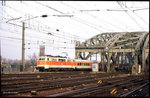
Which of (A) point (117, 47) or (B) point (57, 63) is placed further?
(A) point (117, 47)

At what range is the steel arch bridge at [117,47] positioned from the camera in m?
50.5

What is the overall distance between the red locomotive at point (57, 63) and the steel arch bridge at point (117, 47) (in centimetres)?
613

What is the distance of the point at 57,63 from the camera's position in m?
42.1

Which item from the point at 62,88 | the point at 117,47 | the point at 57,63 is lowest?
the point at 62,88

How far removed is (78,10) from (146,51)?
31547mm

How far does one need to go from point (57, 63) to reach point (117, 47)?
1995 centimetres

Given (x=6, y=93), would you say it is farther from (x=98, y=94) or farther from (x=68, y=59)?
(x=68, y=59)

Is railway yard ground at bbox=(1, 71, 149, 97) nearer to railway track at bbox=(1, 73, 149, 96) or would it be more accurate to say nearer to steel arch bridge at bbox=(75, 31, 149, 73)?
railway track at bbox=(1, 73, 149, 96)

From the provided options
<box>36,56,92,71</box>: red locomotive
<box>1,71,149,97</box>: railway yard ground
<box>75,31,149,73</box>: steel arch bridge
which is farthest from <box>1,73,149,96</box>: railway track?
<box>75,31,149,73</box>: steel arch bridge

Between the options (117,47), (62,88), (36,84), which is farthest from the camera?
(117,47)

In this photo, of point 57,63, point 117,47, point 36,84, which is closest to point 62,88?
point 36,84

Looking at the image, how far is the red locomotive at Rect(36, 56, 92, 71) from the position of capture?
39656mm

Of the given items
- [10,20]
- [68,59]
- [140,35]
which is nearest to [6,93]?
[10,20]

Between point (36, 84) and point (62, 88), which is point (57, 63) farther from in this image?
point (62, 88)
